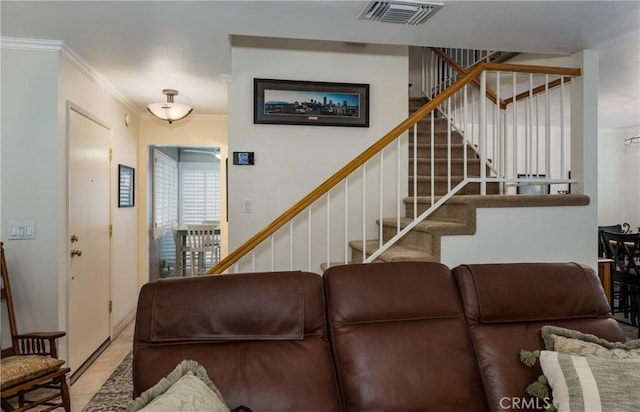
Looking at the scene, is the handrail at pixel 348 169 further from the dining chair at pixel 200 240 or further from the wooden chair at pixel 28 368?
the dining chair at pixel 200 240

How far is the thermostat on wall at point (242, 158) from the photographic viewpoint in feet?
10.5

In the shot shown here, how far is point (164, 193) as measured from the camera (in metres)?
6.19

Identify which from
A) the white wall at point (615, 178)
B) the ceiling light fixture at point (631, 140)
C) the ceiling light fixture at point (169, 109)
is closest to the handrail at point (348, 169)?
the ceiling light fixture at point (169, 109)

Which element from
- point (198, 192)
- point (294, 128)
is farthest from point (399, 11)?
point (198, 192)

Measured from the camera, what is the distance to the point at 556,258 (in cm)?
284

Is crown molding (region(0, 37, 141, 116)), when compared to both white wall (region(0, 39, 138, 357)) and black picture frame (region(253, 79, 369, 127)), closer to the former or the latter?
white wall (region(0, 39, 138, 357))

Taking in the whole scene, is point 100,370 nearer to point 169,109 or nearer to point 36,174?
point 36,174

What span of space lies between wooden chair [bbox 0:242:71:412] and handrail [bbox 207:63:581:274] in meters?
1.04

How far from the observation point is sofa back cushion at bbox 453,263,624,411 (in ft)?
5.09

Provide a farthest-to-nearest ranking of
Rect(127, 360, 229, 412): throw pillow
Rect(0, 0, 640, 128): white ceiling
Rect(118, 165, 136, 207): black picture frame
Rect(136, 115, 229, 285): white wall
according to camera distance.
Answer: Rect(136, 115, 229, 285): white wall
Rect(118, 165, 136, 207): black picture frame
Rect(0, 0, 640, 128): white ceiling
Rect(127, 360, 229, 412): throw pillow

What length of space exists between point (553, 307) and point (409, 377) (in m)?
0.72

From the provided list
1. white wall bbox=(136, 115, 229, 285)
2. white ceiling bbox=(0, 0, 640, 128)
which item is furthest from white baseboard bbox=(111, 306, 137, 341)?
white ceiling bbox=(0, 0, 640, 128)

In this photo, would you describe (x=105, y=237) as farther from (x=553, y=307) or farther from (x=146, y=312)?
(x=553, y=307)

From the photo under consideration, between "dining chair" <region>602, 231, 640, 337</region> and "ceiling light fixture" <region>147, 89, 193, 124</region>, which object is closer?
"ceiling light fixture" <region>147, 89, 193, 124</region>
